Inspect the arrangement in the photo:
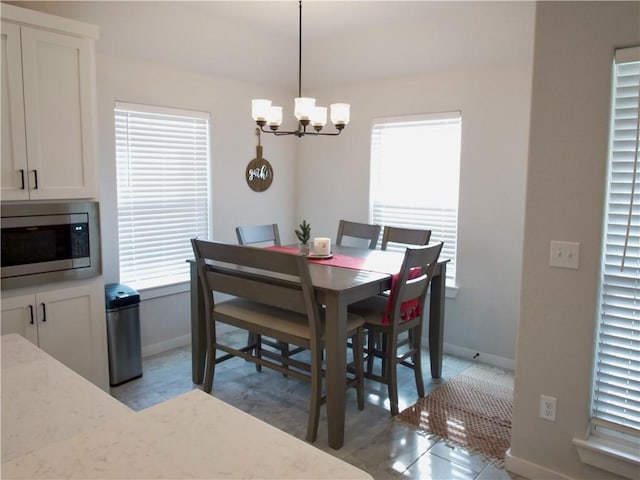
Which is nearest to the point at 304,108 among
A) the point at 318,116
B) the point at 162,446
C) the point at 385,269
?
the point at 318,116

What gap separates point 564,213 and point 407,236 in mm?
1793

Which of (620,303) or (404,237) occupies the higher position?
(404,237)

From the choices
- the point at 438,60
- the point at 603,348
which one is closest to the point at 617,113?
the point at 603,348

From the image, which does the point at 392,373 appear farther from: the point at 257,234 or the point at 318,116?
the point at 257,234

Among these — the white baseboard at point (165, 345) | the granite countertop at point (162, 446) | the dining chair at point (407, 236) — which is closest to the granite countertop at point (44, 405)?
the granite countertop at point (162, 446)

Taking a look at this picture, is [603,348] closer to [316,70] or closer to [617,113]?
[617,113]

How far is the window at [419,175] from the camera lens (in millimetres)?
4062

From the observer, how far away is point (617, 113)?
2.03 meters

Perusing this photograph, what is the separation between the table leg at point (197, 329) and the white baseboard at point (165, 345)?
730mm

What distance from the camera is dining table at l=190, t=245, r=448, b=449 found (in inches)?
101

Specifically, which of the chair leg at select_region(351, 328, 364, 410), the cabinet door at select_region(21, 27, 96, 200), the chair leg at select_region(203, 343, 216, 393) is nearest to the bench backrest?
the chair leg at select_region(203, 343, 216, 393)

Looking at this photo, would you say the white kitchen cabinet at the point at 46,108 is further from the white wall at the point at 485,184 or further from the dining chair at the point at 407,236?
the white wall at the point at 485,184

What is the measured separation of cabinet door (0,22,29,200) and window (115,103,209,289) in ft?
3.48

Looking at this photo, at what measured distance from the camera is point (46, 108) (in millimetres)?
2693
